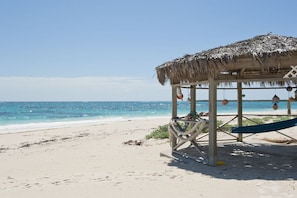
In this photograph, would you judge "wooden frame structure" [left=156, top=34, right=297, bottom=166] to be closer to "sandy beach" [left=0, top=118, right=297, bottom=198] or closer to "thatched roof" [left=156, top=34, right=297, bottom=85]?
"thatched roof" [left=156, top=34, right=297, bottom=85]

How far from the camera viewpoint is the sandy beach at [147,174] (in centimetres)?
348

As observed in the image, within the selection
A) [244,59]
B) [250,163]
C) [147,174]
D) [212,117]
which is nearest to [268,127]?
[250,163]

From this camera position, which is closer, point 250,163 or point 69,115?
point 250,163

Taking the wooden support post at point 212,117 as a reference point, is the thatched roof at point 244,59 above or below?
above

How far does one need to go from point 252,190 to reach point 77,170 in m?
2.67

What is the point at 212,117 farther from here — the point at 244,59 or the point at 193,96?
the point at 193,96

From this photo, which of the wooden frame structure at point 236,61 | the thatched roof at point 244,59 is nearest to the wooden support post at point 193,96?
the wooden frame structure at point 236,61

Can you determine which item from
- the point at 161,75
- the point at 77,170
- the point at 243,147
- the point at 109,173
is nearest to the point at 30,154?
the point at 77,170

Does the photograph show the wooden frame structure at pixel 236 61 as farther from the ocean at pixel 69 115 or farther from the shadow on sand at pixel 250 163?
the ocean at pixel 69 115

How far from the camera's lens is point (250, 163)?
16.0 feet

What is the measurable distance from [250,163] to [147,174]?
68.5 inches

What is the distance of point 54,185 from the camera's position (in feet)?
12.7

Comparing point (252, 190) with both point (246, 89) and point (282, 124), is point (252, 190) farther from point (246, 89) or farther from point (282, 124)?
point (246, 89)

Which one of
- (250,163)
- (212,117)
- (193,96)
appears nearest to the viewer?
(212,117)
